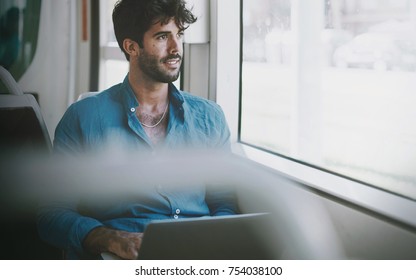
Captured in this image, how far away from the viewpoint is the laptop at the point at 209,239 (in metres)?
1.22

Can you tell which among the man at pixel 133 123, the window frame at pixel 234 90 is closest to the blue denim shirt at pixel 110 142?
the man at pixel 133 123

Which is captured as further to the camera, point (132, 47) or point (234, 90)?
point (234, 90)

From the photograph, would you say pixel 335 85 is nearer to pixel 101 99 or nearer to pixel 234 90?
pixel 234 90

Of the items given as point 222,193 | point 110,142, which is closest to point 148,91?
point 110,142

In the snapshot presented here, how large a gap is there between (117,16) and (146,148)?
0.36 m

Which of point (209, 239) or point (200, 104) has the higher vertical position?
point (200, 104)

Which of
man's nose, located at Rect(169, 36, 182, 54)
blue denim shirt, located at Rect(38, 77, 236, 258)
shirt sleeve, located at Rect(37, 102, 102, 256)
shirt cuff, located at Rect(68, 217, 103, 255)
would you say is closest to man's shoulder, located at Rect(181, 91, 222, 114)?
blue denim shirt, located at Rect(38, 77, 236, 258)

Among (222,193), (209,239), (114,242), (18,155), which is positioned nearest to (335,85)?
(222,193)

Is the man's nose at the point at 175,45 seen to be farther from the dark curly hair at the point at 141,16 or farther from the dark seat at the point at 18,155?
the dark seat at the point at 18,155

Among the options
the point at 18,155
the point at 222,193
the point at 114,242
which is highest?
the point at 18,155

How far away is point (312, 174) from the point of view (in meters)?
1.40

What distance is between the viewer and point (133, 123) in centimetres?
137

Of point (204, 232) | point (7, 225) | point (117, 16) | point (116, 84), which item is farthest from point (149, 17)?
point (7, 225)

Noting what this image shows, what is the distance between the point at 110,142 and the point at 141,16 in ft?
1.11
